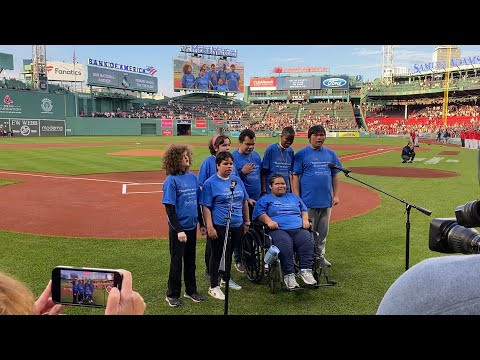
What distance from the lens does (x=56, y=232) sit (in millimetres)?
8305

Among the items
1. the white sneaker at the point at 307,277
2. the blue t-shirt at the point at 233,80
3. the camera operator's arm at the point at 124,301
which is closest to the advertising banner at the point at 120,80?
the blue t-shirt at the point at 233,80

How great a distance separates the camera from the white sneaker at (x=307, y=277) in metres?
5.28

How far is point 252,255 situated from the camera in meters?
5.82

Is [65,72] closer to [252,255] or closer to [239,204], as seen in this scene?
[239,204]

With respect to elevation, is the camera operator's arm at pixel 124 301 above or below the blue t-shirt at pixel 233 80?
below

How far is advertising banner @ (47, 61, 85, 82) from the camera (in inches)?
2512

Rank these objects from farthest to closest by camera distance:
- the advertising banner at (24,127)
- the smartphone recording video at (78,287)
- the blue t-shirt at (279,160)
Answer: the advertising banner at (24,127) → the blue t-shirt at (279,160) → the smartphone recording video at (78,287)

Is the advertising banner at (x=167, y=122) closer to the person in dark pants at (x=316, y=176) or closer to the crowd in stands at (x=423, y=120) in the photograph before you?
the crowd in stands at (x=423, y=120)

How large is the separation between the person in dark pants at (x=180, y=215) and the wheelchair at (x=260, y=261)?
88 centimetres

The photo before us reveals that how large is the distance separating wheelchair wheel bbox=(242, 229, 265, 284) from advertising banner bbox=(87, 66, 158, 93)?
67078mm

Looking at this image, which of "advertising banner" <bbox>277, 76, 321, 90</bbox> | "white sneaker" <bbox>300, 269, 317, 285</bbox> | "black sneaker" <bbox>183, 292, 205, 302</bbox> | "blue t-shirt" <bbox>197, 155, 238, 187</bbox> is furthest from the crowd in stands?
"black sneaker" <bbox>183, 292, 205, 302</bbox>

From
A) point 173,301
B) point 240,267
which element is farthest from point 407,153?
point 173,301

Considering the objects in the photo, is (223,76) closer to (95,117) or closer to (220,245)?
(95,117)
